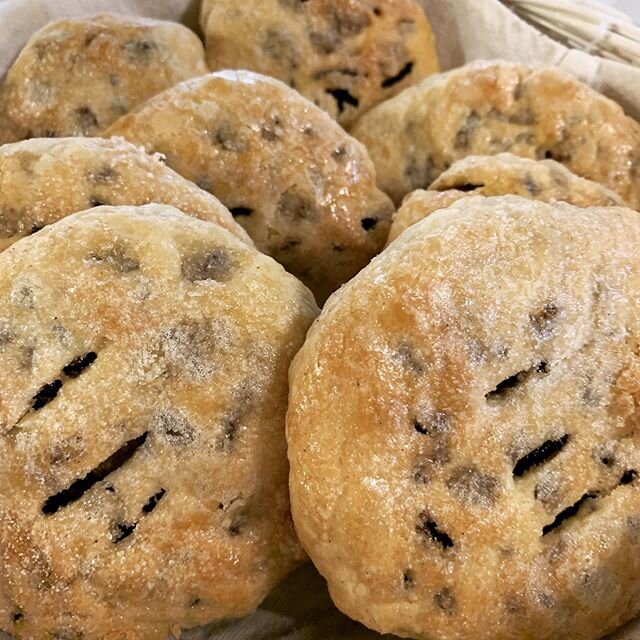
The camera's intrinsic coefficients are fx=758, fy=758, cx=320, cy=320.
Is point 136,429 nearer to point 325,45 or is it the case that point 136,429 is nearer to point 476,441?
point 476,441

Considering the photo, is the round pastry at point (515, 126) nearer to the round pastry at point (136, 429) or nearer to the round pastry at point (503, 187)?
the round pastry at point (503, 187)

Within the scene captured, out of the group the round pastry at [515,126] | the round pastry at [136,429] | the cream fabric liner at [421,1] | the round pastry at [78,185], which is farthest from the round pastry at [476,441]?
the round pastry at [515,126]

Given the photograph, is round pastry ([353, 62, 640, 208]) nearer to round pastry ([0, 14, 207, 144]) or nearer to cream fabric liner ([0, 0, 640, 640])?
cream fabric liner ([0, 0, 640, 640])

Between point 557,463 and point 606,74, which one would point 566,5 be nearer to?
point 606,74

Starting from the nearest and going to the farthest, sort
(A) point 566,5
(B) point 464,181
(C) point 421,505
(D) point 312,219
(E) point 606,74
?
(C) point 421,505
(B) point 464,181
(D) point 312,219
(E) point 606,74
(A) point 566,5

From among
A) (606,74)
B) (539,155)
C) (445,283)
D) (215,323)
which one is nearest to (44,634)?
(215,323)

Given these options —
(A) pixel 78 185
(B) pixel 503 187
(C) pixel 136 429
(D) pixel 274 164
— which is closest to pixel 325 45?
(D) pixel 274 164

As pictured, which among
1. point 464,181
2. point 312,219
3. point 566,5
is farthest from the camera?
point 566,5
